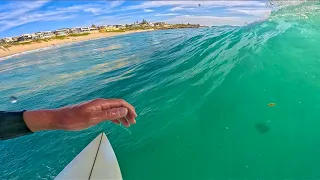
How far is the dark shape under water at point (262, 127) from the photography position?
22.4ft

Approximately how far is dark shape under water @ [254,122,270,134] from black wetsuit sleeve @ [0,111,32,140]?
6383 mm

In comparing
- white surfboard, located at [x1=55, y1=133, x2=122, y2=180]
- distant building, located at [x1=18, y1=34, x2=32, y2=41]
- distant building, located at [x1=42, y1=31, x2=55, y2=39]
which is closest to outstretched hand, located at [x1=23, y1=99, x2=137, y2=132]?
white surfboard, located at [x1=55, y1=133, x2=122, y2=180]

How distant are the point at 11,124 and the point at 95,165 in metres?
2.98

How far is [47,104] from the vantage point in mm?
Result: 11625

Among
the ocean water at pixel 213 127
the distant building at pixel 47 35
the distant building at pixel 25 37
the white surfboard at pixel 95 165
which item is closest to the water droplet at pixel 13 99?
the ocean water at pixel 213 127

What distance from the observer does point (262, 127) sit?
275 inches

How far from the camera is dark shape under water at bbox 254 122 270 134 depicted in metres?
6.82

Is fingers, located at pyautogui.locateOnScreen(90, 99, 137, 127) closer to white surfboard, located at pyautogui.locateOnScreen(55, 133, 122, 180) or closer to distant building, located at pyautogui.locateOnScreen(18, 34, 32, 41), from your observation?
white surfboard, located at pyautogui.locateOnScreen(55, 133, 122, 180)

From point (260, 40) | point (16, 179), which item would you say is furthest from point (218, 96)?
point (260, 40)

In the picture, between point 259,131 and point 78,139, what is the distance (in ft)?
16.4

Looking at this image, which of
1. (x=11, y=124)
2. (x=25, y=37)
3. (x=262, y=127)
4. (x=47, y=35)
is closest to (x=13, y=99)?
(x=262, y=127)

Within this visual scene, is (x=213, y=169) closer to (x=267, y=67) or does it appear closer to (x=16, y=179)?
(x=16, y=179)

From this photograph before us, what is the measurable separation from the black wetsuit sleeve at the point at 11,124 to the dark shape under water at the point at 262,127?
20.9 ft

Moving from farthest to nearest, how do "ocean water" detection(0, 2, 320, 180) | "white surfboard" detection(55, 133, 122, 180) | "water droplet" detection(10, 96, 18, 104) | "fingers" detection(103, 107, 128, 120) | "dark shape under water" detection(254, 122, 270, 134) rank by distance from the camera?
"water droplet" detection(10, 96, 18, 104), "dark shape under water" detection(254, 122, 270, 134), "ocean water" detection(0, 2, 320, 180), "white surfboard" detection(55, 133, 122, 180), "fingers" detection(103, 107, 128, 120)
